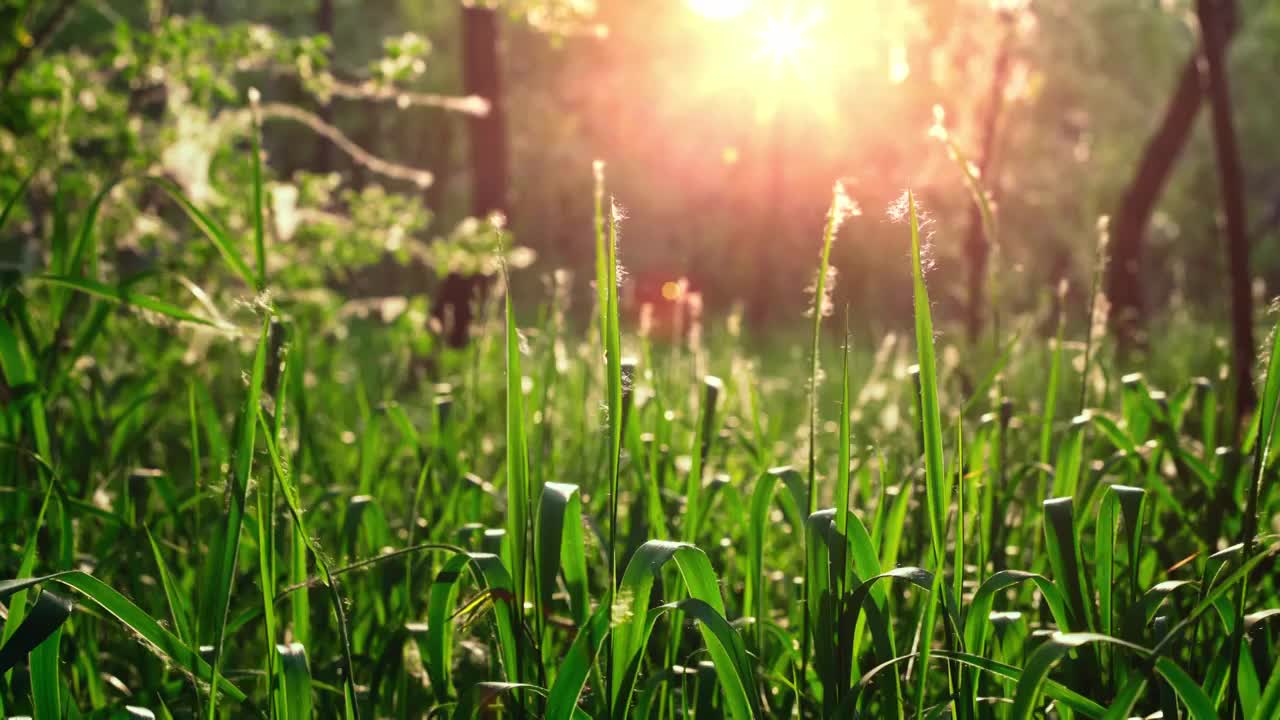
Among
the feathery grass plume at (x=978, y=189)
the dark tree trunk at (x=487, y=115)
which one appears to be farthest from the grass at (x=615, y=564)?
the dark tree trunk at (x=487, y=115)

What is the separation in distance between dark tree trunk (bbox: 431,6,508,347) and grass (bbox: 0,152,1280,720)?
22.5 ft

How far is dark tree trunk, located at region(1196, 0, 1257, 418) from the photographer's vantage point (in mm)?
3387

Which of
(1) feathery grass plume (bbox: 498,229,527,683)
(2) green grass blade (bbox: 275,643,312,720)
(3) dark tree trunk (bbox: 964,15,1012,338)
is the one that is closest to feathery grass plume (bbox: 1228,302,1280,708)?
(1) feathery grass plume (bbox: 498,229,527,683)

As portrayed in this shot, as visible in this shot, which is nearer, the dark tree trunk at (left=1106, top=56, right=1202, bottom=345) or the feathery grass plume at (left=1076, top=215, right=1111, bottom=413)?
the feathery grass plume at (left=1076, top=215, right=1111, bottom=413)

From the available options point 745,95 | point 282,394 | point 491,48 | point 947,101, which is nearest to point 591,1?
point 947,101

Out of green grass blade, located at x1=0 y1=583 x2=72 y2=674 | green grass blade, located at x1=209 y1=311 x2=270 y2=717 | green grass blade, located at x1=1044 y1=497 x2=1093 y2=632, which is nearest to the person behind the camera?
green grass blade, located at x1=0 y1=583 x2=72 y2=674

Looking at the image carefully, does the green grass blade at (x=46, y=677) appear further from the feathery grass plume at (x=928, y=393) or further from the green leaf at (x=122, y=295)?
the feathery grass plume at (x=928, y=393)

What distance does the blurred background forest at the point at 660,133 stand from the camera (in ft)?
14.5

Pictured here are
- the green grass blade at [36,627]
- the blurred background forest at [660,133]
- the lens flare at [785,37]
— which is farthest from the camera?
the lens flare at [785,37]

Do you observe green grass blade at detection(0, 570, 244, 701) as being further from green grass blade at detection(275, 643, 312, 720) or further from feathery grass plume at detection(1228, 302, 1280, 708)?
feathery grass plume at detection(1228, 302, 1280, 708)

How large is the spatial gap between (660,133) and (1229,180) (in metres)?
21.2

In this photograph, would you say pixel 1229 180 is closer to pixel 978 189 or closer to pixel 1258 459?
pixel 978 189

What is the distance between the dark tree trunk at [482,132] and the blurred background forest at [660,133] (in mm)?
30

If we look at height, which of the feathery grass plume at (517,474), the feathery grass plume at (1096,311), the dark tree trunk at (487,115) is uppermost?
the dark tree trunk at (487,115)
